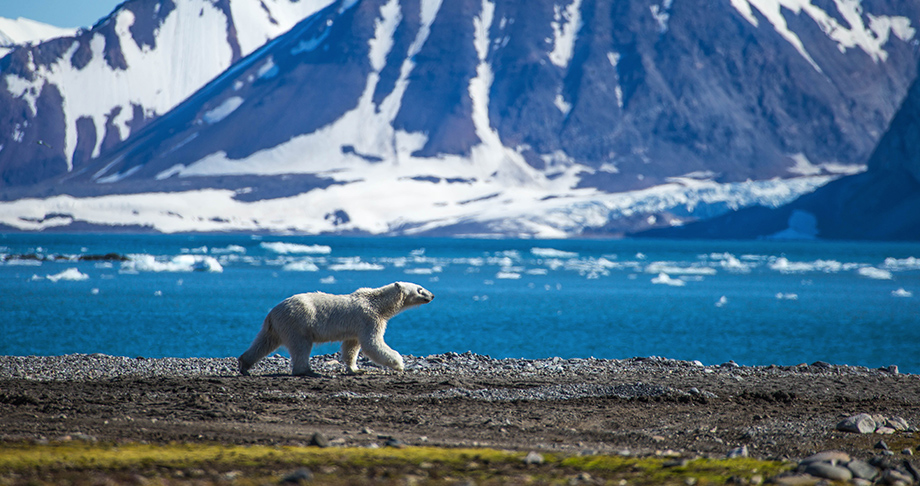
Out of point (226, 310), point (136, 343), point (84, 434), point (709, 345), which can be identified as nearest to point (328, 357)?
point (84, 434)

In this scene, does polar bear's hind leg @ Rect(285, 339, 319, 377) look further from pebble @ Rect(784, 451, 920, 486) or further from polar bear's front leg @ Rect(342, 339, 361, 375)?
pebble @ Rect(784, 451, 920, 486)

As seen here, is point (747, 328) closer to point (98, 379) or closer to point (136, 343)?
point (136, 343)

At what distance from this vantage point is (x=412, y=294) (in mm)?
16266

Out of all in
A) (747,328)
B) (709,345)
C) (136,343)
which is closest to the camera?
(136,343)

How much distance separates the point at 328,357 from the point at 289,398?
6.10 metres

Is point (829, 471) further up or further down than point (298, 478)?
further down

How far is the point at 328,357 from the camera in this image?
761 inches

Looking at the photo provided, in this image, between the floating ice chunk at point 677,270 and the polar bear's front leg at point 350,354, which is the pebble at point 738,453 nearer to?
the polar bear's front leg at point 350,354

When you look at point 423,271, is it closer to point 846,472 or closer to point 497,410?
point 497,410

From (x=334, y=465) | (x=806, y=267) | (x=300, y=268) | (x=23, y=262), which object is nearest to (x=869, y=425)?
(x=334, y=465)

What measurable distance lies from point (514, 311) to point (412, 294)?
26.1 m

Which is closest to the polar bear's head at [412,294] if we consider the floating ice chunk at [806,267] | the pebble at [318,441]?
the pebble at [318,441]

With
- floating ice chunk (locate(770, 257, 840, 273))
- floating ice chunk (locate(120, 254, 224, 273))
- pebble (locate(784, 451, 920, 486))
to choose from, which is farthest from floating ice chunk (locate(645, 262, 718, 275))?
pebble (locate(784, 451, 920, 486))

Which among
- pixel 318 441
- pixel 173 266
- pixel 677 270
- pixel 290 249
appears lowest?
pixel 677 270
